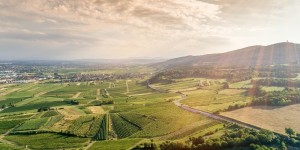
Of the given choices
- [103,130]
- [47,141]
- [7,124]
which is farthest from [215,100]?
[7,124]

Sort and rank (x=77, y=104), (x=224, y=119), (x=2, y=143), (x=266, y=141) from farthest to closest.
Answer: (x=77, y=104) < (x=224, y=119) < (x=2, y=143) < (x=266, y=141)

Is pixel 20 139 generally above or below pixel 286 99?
below

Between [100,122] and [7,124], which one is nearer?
[100,122]

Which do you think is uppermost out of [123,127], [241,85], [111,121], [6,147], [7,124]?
[241,85]

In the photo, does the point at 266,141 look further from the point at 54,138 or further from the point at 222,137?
the point at 54,138

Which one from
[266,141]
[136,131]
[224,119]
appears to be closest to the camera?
[266,141]

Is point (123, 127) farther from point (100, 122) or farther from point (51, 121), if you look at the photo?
point (51, 121)

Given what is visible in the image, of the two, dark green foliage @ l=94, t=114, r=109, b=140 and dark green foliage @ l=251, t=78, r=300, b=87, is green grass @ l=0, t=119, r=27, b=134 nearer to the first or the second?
dark green foliage @ l=94, t=114, r=109, b=140

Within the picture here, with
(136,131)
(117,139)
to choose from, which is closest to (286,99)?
(136,131)
